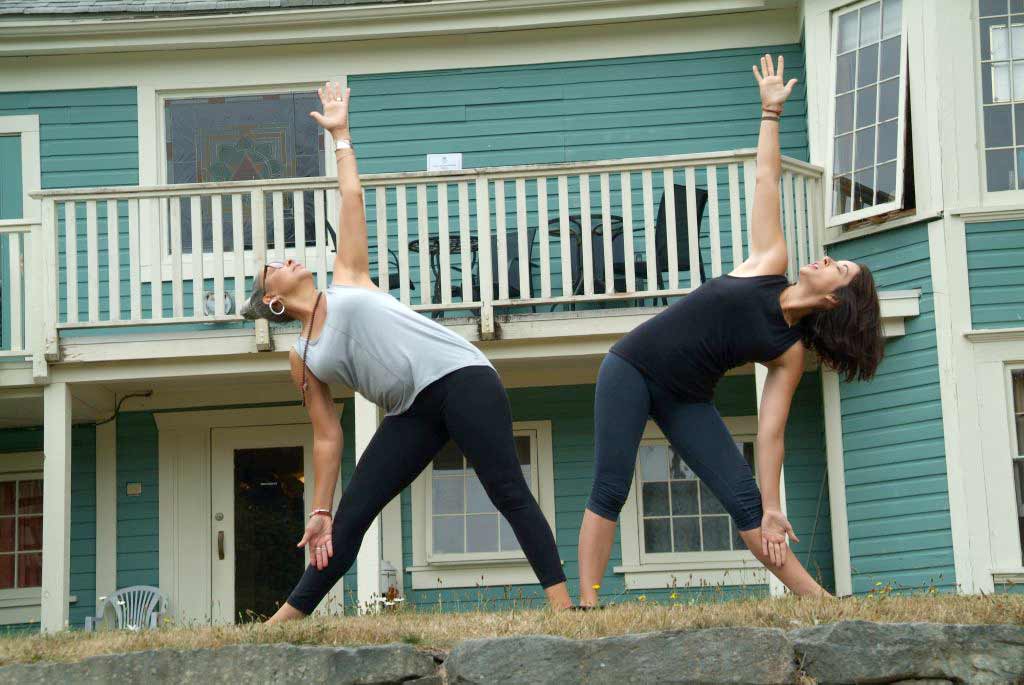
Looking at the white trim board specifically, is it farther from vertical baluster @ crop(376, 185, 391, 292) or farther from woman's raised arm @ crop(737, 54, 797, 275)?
woman's raised arm @ crop(737, 54, 797, 275)

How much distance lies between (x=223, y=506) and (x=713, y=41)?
527 centimetres

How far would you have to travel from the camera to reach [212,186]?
9961 millimetres

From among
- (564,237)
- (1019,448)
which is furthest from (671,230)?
(1019,448)

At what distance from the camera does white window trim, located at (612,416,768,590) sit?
35.6 feet

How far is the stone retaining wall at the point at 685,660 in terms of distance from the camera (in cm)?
523

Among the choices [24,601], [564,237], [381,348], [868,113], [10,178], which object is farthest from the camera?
[10,178]

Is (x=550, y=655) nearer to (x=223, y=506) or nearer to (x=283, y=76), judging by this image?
(x=223, y=506)

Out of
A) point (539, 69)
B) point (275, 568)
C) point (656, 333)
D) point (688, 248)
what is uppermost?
Result: point (539, 69)

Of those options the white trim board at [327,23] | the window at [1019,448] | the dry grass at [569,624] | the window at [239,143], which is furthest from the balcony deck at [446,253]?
the dry grass at [569,624]

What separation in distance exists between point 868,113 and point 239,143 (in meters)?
4.88

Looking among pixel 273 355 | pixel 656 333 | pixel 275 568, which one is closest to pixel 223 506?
pixel 275 568

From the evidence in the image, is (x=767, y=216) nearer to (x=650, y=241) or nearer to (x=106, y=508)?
(x=650, y=241)

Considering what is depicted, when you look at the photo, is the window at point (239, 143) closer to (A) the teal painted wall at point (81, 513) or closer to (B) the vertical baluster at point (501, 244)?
(A) the teal painted wall at point (81, 513)

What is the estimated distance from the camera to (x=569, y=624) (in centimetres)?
541
